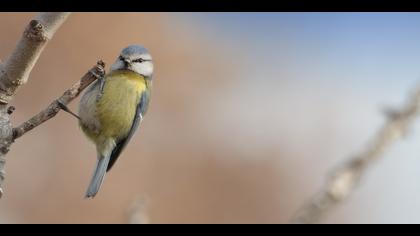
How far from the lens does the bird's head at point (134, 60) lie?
244cm

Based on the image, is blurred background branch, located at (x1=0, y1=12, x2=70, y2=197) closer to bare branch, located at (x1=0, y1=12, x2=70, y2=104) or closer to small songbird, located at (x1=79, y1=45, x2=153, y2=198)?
bare branch, located at (x1=0, y1=12, x2=70, y2=104)

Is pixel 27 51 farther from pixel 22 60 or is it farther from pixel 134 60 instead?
pixel 134 60

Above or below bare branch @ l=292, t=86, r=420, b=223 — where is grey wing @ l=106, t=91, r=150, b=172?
above

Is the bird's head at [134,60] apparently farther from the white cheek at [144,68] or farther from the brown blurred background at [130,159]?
the brown blurred background at [130,159]

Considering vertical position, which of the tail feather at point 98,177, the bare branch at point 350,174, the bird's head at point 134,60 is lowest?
the bare branch at point 350,174

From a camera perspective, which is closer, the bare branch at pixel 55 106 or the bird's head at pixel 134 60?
the bare branch at pixel 55 106

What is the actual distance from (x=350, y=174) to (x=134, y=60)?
56.6 inches

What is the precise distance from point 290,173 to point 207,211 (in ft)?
2.65

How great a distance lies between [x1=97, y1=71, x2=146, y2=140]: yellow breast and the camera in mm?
2391

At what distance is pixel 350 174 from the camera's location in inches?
45.4

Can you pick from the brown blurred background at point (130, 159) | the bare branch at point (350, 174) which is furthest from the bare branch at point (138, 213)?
the brown blurred background at point (130, 159)

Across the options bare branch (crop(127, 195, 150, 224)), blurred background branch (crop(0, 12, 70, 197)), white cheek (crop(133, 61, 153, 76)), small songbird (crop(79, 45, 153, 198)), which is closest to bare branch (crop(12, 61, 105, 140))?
blurred background branch (crop(0, 12, 70, 197))

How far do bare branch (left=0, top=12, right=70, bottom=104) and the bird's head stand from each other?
1.00 m
